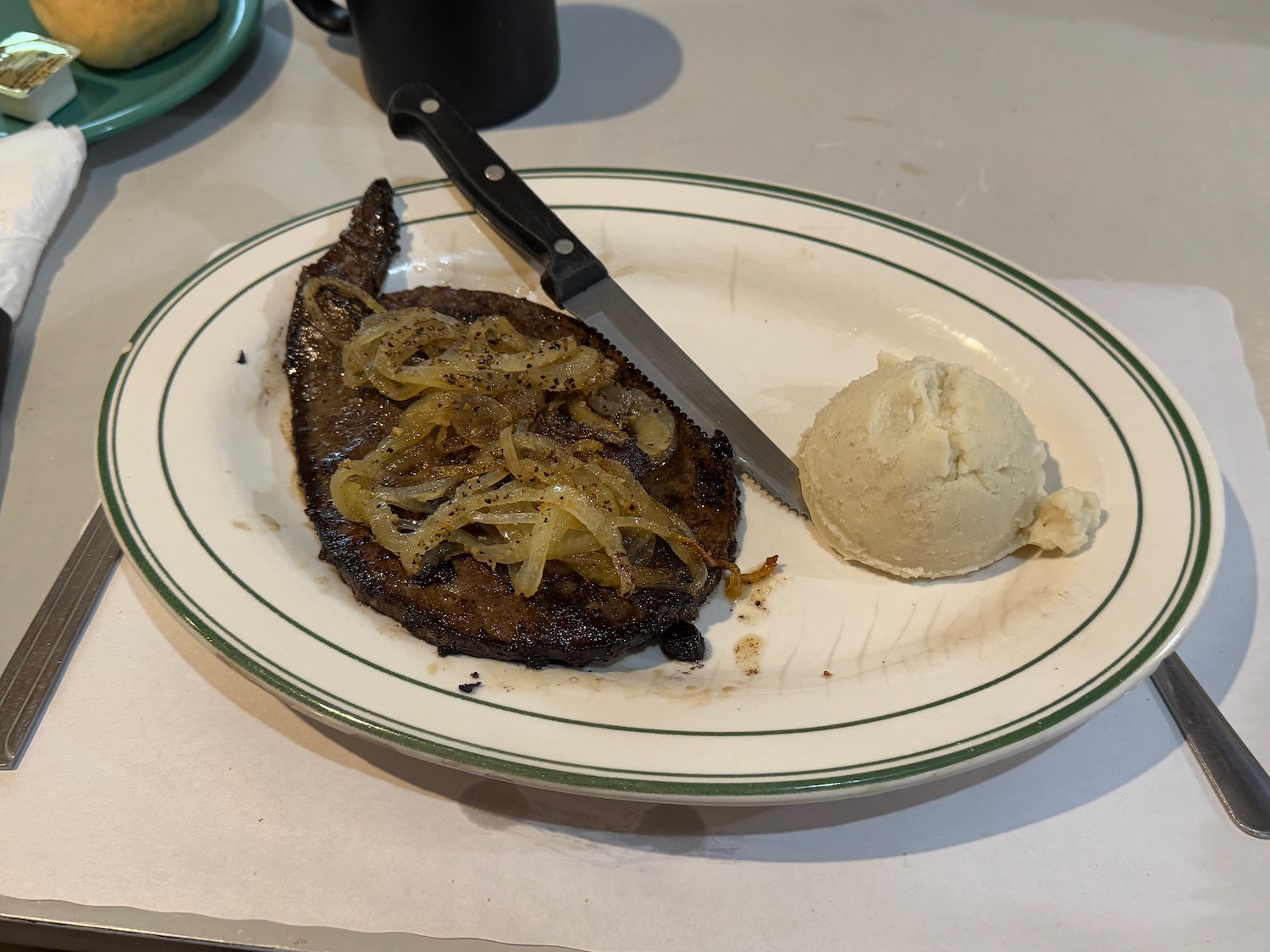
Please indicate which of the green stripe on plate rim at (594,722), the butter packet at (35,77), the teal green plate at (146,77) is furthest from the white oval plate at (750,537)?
the butter packet at (35,77)

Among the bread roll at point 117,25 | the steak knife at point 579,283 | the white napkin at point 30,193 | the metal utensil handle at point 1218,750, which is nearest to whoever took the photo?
the metal utensil handle at point 1218,750

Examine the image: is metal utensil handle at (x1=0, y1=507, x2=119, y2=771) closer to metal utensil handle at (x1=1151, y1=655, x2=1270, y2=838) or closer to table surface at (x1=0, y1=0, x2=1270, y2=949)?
table surface at (x1=0, y1=0, x2=1270, y2=949)

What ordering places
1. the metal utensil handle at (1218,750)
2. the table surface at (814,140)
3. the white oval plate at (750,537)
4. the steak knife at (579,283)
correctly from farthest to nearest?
the table surface at (814,140) < the steak knife at (579,283) < the metal utensil handle at (1218,750) < the white oval plate at (750,537)

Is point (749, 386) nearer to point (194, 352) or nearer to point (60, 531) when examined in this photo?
point (194, 352)

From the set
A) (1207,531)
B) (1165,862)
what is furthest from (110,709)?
(1207,531)

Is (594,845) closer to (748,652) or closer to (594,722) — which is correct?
(594,722)

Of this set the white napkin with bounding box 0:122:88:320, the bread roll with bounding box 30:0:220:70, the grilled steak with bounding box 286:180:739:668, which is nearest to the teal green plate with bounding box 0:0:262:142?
the bread roll with bounding box 30:0:220:70

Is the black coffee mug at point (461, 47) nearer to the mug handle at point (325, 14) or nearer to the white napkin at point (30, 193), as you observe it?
the mug handle at point (325, 14)

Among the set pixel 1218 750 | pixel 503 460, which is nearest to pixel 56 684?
pixel 503 460
